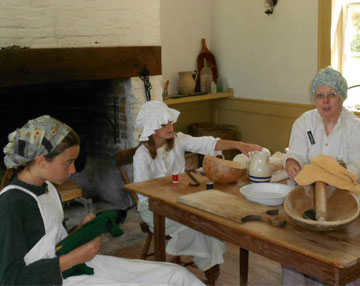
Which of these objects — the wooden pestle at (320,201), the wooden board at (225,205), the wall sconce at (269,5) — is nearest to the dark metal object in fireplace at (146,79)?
the wall sconce at (269,5)

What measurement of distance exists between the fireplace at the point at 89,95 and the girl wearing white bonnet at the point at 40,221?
1876mm

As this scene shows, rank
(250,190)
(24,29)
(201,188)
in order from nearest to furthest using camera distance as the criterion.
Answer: (250,190)
(201,188)
(24,29)

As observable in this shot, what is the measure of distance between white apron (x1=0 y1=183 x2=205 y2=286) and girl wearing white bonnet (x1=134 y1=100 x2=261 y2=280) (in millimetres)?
806

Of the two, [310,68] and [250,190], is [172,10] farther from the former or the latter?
[250,190]

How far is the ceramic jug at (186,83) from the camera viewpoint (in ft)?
17.7

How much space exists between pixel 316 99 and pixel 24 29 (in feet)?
7.08

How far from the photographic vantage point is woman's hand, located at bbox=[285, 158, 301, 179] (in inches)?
101

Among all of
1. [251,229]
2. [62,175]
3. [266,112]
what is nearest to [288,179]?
[251,229]

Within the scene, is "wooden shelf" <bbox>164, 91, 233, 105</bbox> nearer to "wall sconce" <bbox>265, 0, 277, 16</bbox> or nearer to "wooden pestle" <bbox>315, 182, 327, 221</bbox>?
"wall sconce" <bbox>265, 0, 277, 16</bbox>

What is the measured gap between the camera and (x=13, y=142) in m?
1.86

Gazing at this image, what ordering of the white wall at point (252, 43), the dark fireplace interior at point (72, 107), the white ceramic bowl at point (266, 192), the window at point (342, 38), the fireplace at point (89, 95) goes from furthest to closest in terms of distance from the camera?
the white wall at point (252, 43) → the window at point (342, 38) → the dark fireplace interior at point (72, 107) → the fireplace at point (89, 95) → the white ceramic bowl at point (266, 192)

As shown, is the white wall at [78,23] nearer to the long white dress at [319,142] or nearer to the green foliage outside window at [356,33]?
the green foliage outside window at [356,33]

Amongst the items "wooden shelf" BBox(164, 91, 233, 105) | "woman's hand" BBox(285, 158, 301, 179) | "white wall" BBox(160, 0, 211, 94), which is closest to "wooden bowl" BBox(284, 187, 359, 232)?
"woman's hand" BBox(285, 158, 301, 179)

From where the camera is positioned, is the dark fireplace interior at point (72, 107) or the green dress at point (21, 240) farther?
the dark fireplace interior at point (72, 107)
